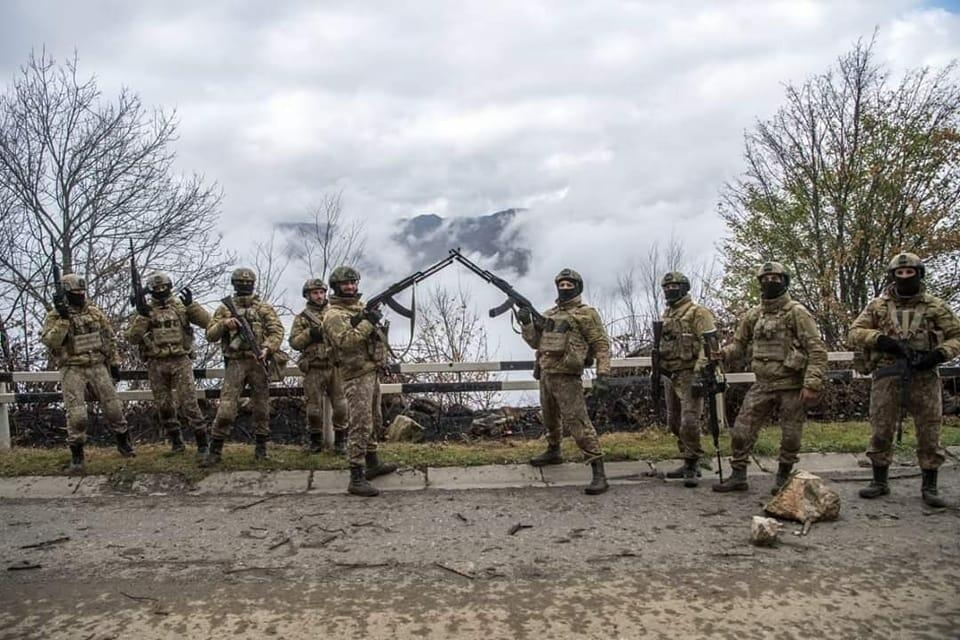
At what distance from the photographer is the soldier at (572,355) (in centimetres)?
612

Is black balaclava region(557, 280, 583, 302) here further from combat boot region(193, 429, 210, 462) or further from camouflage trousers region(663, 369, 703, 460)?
combat boot region(193, 429, 210, 462)

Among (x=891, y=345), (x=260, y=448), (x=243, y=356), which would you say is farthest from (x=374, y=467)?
(x=891, y=345)

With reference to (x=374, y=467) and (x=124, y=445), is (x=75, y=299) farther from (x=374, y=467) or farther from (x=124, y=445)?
(x=374, y=467)

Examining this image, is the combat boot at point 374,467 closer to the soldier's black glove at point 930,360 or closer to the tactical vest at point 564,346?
the tactical vest at point 564,346

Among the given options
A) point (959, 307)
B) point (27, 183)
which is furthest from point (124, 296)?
point (959, 307)

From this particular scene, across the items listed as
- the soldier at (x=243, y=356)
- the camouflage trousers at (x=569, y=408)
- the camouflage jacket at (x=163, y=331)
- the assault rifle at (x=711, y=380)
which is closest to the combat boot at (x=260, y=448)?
the soldier at (x=243, y=356)

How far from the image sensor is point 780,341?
591 cm

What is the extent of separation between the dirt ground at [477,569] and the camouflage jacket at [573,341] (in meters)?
1.19

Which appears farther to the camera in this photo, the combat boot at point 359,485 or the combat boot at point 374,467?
the combat boot at point 374,467

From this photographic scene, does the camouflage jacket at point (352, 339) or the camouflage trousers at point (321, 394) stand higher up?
the camouflage jacket at point (352, 339)

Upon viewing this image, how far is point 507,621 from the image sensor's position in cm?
345

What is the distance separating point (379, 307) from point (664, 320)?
2.87 metres

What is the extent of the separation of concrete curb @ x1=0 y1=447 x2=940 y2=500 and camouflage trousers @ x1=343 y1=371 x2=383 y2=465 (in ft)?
1.34

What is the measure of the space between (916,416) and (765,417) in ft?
3.83
